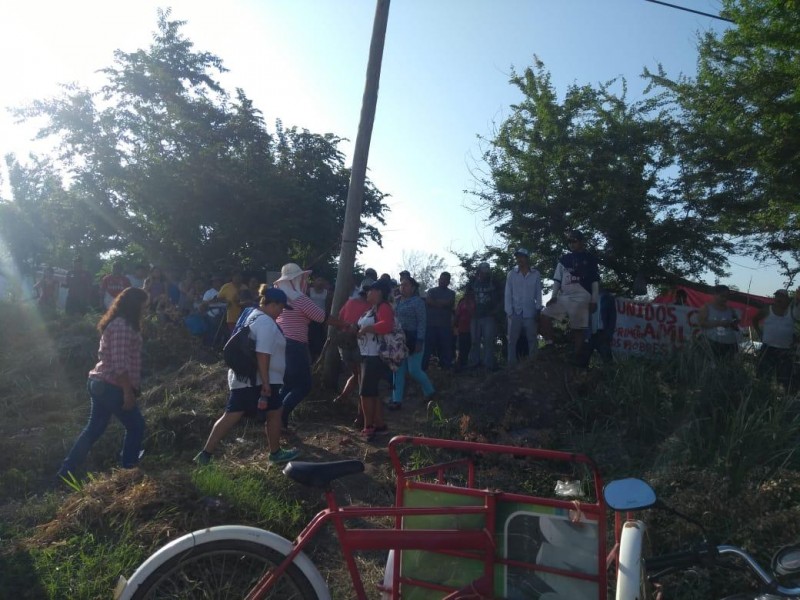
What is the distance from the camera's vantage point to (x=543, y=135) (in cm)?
1391

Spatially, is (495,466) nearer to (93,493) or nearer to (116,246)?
(93,493)

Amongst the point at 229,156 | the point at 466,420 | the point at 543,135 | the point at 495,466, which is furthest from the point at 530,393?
the point at 229,156

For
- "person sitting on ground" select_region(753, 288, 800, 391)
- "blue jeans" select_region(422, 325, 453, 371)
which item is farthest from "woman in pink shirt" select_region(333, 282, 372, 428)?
"person sitting on ground" select_region(753, 288, 800, 391)

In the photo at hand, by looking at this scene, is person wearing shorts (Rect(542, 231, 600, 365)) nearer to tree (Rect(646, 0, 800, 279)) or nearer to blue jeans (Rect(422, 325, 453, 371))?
blue jeans (Rect(422, 325, 453, 371))

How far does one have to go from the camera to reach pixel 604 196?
12844 mm

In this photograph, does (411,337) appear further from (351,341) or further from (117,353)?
(117,353)

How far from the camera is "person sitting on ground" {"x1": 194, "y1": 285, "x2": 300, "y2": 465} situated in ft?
20.5

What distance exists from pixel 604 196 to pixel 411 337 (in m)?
5.71

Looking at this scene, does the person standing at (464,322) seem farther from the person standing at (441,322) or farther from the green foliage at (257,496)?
the green foliage at (257,496)

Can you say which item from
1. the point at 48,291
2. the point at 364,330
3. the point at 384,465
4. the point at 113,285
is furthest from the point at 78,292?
the point at 384,465

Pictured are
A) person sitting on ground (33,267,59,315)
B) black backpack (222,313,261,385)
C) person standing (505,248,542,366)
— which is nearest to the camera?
black backpack (222,313,261,385)

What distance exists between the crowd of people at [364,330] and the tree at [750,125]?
3865mm

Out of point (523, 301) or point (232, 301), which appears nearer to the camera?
point (523, 301)

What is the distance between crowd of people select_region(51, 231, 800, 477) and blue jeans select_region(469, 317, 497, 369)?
0.02 meters
